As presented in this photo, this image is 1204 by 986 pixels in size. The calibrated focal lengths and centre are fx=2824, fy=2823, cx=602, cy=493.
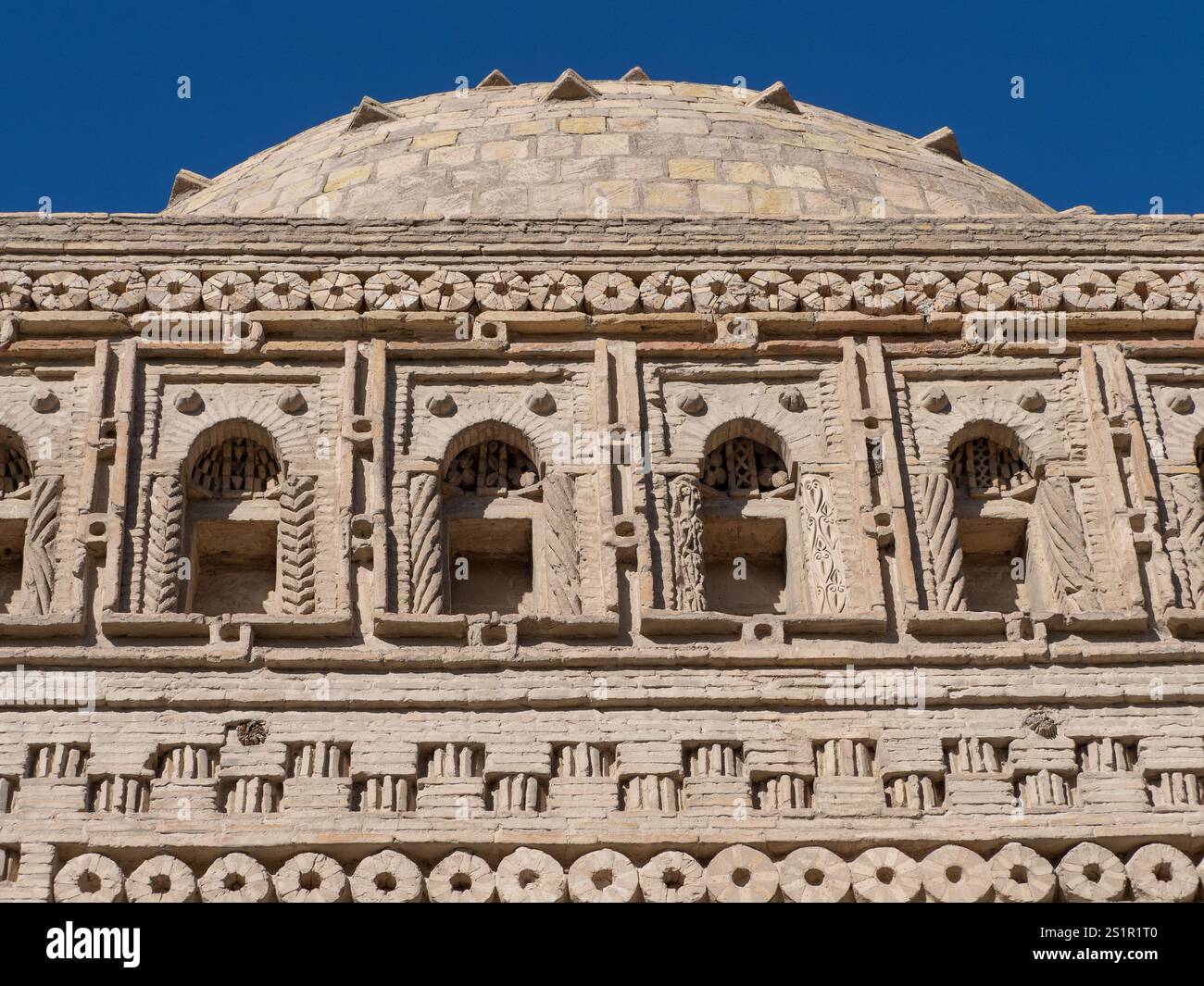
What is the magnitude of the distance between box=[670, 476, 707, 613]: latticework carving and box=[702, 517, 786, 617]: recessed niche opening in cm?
17

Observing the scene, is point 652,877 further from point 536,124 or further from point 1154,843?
point 536,124

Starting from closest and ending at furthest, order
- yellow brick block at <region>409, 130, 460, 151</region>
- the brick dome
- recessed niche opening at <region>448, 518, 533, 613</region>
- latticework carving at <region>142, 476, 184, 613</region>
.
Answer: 1. latticework carving at <region>142, 476, 184, 613</region>
2. recessed niche opening at <region>448, 518, 533, 613</region>
3. the brick dome
4. yellow brick block at <region>409, 130, 460, 151</region>

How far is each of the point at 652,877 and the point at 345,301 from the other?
160 inches

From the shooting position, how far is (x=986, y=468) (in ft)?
50.3

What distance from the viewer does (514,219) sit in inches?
634

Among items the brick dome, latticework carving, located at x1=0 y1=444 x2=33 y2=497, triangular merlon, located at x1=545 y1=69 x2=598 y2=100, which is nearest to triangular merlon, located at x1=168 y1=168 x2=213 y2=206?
the brick dome

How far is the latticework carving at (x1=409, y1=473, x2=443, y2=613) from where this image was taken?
14422mm

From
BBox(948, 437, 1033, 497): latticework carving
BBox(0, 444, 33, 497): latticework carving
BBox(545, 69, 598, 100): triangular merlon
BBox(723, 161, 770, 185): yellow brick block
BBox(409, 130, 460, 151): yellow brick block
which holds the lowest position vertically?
BBox(948, 437, 1033, 497): latticework carving

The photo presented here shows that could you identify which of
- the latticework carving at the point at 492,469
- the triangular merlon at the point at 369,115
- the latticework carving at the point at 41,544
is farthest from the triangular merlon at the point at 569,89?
the latticework carving at the point at 41,544

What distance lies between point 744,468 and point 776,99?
5.66 m

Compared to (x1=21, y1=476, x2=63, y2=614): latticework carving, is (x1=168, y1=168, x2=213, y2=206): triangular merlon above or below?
above

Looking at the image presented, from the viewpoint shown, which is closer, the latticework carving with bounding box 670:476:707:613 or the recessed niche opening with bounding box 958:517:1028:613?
the latticework carving with bounding box 670:476:707:613

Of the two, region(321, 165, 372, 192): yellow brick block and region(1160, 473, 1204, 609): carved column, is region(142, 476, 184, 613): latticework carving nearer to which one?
region(321, 165, 372, 192): yellow brick block

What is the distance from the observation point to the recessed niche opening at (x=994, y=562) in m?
15.0
